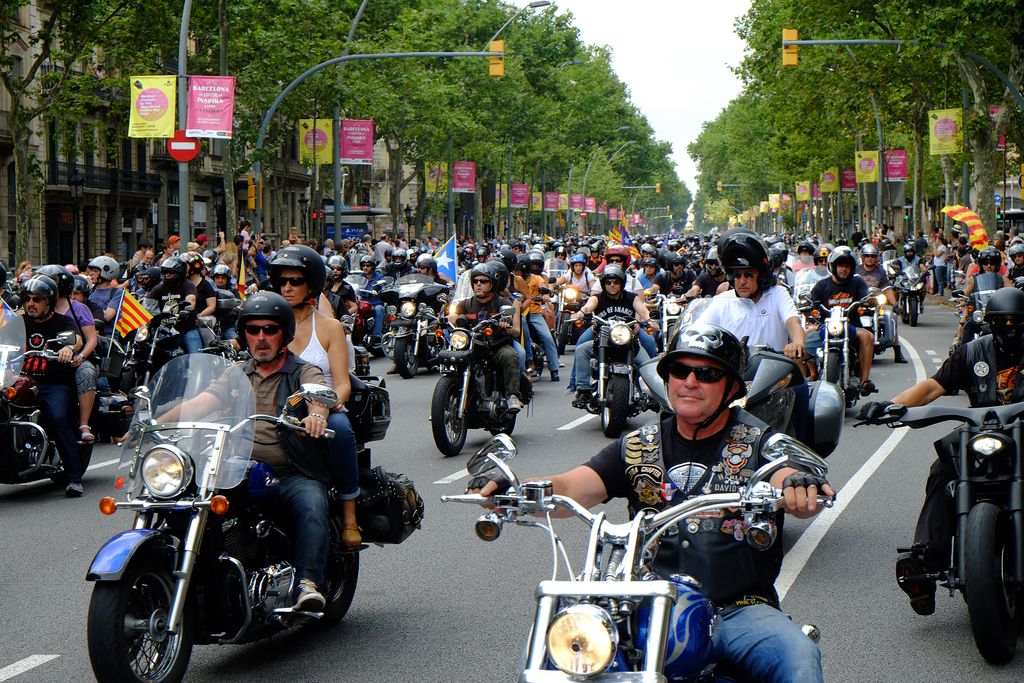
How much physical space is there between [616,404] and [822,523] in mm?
4500

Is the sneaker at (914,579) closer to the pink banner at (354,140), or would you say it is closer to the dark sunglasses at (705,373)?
the dark sunglasses at (705,373)

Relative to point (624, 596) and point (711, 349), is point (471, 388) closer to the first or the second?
point (711, 349)

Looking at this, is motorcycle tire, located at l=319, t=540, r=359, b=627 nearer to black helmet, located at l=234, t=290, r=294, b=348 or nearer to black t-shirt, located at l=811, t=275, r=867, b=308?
black helmet, located at l=234, t=290, r=294, b=348

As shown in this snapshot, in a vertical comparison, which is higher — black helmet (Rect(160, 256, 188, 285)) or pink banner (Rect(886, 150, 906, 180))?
pink banner (Rect(886, 150, 906, 180))

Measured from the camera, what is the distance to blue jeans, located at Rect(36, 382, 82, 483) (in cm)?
1102

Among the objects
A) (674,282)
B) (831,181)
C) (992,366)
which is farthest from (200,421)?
(831,181)

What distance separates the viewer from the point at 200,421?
19.3ft

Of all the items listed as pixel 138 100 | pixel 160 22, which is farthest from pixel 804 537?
pixel 160 22

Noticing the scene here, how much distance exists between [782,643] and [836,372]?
11.7 m

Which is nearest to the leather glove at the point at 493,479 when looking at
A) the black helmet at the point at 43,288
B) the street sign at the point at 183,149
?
the black helmet at the point at 43,288

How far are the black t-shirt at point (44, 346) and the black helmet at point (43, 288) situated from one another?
128 mm

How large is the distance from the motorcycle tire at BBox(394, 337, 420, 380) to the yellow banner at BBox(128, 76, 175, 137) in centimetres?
571

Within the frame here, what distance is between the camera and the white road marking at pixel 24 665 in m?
6.22

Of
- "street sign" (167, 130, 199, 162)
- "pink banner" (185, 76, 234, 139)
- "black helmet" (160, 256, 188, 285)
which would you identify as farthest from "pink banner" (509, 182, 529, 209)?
"black helmet" (160, 256, 188, 285)
